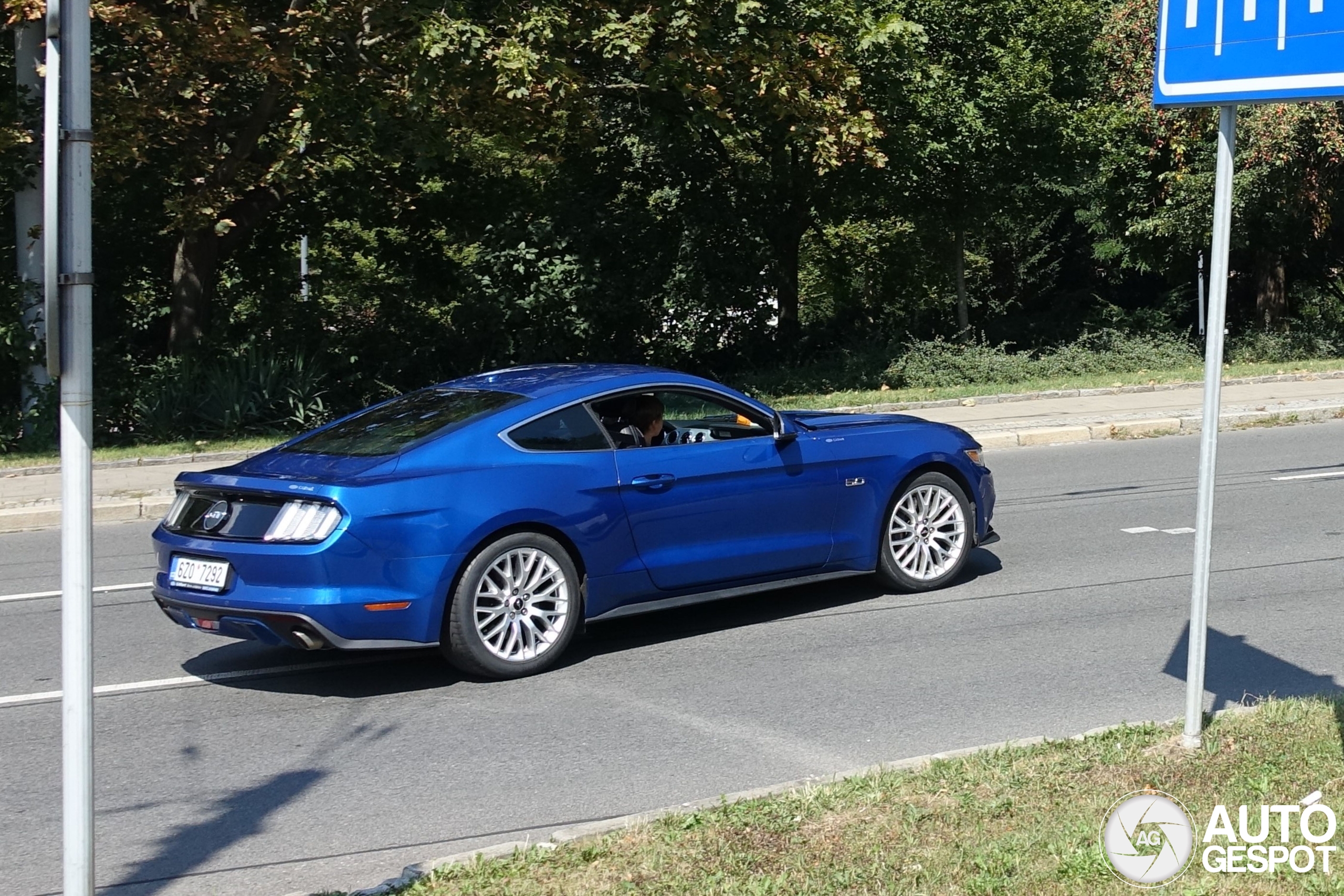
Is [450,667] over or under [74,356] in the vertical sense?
under

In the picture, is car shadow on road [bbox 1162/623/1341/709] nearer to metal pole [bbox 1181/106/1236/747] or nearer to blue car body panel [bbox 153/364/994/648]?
metal pole [bbox 1181/106/1236/747]

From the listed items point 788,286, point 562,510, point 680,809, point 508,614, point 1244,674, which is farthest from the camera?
point 788,286

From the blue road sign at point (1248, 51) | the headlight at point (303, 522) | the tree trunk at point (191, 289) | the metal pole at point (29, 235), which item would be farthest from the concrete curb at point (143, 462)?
the blue road sign at point (1248, 51)

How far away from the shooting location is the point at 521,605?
285 inches

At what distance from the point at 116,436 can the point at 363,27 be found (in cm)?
621

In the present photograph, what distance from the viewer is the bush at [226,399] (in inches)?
760

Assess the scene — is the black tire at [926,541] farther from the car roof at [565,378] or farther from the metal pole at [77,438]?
the metal pole at [77,438]

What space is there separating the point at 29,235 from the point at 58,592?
33.1 ft

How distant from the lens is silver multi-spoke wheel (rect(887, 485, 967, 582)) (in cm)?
880

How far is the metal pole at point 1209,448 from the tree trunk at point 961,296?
22270mm

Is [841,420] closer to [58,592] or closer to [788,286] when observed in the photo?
[58,592]

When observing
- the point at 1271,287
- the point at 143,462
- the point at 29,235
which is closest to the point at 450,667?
the point at 143,462

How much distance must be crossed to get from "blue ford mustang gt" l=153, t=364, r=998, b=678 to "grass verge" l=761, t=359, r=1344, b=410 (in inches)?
476

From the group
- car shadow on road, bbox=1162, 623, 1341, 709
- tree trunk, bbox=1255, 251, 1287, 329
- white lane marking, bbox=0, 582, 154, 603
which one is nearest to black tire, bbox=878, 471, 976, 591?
car shadow on road, bbox=1162, 623, 1341, 709
